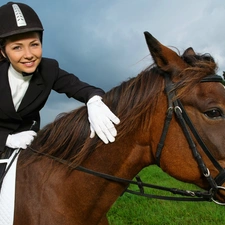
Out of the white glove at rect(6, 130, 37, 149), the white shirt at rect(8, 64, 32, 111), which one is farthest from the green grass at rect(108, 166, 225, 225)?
the white shirt at rect(8, 64, 32, 111)

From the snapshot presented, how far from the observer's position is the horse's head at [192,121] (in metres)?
2.38

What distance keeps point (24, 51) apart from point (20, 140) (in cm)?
81

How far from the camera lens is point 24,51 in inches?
114

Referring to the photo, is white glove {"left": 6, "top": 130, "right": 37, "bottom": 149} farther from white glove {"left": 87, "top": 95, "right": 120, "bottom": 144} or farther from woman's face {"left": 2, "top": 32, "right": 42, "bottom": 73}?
white glove {"left": 87, "top": 95, "right": 120, "bottom": 144}

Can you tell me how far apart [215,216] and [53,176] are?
190 inches

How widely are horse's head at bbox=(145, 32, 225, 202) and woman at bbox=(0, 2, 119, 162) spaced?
487 mm

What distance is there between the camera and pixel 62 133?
2822mm

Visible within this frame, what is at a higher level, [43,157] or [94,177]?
[43,157]

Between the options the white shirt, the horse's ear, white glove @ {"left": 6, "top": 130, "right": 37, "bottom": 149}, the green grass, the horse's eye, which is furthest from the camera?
the green grass

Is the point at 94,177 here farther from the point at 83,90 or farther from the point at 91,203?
the point at 83,90

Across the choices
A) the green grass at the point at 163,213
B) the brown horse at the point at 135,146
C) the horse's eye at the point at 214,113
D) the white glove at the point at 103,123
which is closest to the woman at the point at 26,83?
the white glove at the point at 103,123

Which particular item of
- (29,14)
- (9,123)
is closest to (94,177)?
(9,123)

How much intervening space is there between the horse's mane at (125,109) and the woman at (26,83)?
93 millimetres

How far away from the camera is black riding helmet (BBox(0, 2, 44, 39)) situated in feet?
9.43
